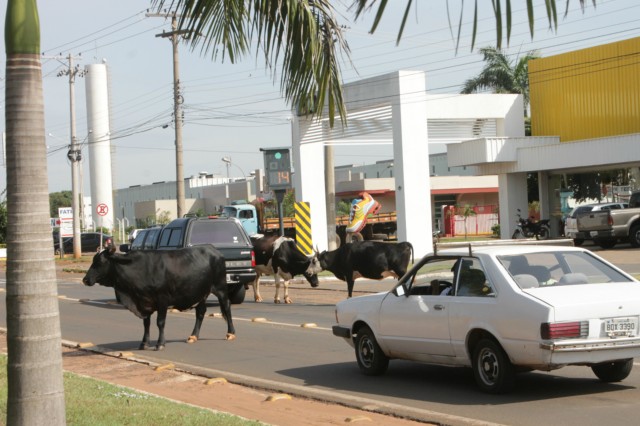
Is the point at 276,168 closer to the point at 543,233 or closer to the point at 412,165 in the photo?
the point at 412,165

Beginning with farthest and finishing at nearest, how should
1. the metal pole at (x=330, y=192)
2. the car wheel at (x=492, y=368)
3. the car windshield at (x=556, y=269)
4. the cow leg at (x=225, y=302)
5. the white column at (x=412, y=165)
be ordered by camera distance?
the metal pole at (x=330, y=192) → the white column at (x=412, y=165) → the cow leg at (x=225, y=302) → the car windshield at (x=556, y=269) → the car wheel at (x=492, y=368)

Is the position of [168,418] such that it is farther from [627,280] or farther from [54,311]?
[627,280]

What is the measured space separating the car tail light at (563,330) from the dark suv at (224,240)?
1373 cm

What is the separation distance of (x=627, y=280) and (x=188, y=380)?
18.4ft

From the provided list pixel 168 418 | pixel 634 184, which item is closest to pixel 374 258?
pixel 168 418

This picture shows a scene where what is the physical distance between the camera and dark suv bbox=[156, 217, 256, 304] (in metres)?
23.2

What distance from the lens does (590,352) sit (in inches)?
395

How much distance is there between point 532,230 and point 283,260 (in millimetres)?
24640

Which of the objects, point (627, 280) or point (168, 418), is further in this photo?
point (627, 280)

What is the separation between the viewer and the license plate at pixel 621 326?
33.2ft

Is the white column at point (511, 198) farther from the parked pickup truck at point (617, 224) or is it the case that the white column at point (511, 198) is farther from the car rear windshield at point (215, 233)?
the car rear windshield at point (215, 233)

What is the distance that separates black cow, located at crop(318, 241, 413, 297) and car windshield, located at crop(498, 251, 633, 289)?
11510 millimetres

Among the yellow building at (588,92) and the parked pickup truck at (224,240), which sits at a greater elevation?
the yellow building at (588,92)

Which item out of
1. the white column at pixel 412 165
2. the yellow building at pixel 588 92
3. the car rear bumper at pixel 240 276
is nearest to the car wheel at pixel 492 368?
the car rear bumper at pixel 240 276
